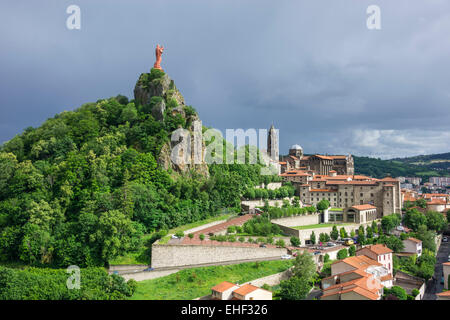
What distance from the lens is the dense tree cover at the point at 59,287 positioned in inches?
1055

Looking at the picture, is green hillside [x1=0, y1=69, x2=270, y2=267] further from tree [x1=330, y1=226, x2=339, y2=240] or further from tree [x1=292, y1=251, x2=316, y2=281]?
tree [x1=292, y1=251, x2=316, y2=281]

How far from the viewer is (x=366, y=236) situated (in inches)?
1764

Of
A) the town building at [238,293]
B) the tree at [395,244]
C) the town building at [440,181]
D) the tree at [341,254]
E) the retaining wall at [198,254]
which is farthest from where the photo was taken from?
the town building at [440,181]

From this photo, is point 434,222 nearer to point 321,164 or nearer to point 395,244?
point 395,244

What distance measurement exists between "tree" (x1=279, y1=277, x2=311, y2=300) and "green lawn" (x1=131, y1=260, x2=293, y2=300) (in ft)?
9.61

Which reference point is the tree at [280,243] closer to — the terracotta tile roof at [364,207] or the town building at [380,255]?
the town building at [380,255]

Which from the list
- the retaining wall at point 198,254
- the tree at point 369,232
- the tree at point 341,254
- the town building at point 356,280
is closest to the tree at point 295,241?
the tree at point 341,254

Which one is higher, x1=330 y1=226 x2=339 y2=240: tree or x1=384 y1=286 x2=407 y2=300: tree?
x1=330 y1=226 x2=339 y2=240: tree

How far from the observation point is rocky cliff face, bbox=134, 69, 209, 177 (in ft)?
145

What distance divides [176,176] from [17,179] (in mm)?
18345

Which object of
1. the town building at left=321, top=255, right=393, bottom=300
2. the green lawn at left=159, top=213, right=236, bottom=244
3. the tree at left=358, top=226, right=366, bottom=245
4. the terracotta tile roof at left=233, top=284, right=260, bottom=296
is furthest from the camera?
the tree at left=358, top=226, right=366, bottom=245

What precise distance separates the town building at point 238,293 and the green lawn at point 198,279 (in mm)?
1834

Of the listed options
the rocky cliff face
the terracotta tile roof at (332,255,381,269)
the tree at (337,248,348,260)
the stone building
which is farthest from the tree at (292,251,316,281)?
the stone building
